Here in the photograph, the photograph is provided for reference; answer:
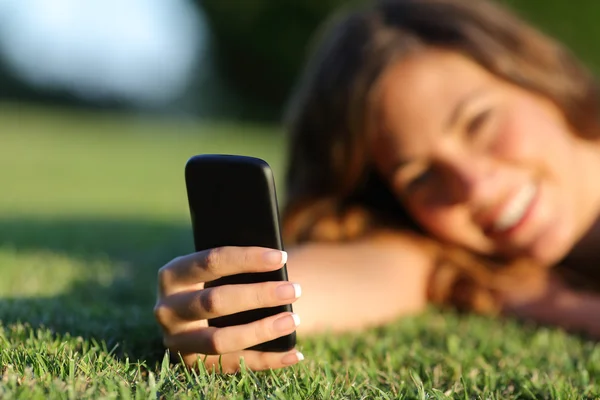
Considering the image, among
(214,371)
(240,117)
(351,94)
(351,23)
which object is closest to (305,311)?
(214,371)

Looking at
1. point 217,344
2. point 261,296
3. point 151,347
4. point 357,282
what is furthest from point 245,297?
point 357,282

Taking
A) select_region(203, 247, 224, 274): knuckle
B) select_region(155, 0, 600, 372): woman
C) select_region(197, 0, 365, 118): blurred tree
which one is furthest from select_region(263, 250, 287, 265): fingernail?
select_region(197, 0, 365, 118): blurred tree

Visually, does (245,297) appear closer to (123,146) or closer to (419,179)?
(419,179)

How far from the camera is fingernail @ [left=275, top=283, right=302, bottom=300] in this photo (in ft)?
4.97

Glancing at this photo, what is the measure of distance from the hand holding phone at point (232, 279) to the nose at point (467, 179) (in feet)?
4.53

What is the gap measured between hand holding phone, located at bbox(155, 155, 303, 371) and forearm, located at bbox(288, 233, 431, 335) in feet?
2.28

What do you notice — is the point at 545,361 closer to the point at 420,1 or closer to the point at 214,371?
the point at 214,371

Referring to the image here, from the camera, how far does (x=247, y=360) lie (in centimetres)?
160

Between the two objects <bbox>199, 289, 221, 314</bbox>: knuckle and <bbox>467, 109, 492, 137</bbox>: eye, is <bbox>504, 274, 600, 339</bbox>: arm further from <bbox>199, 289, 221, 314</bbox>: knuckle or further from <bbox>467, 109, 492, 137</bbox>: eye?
<bbox>199, 289, 221, 314</bbox>: knuckle

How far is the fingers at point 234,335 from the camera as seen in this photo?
154 centimetres

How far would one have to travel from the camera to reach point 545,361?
2049 mm

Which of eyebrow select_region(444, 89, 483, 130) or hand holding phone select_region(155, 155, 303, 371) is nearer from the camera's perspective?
hand holding phone select_region(155, 155, 303, 371)

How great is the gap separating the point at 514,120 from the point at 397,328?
3.73 ft

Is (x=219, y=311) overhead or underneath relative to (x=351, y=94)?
underneath
